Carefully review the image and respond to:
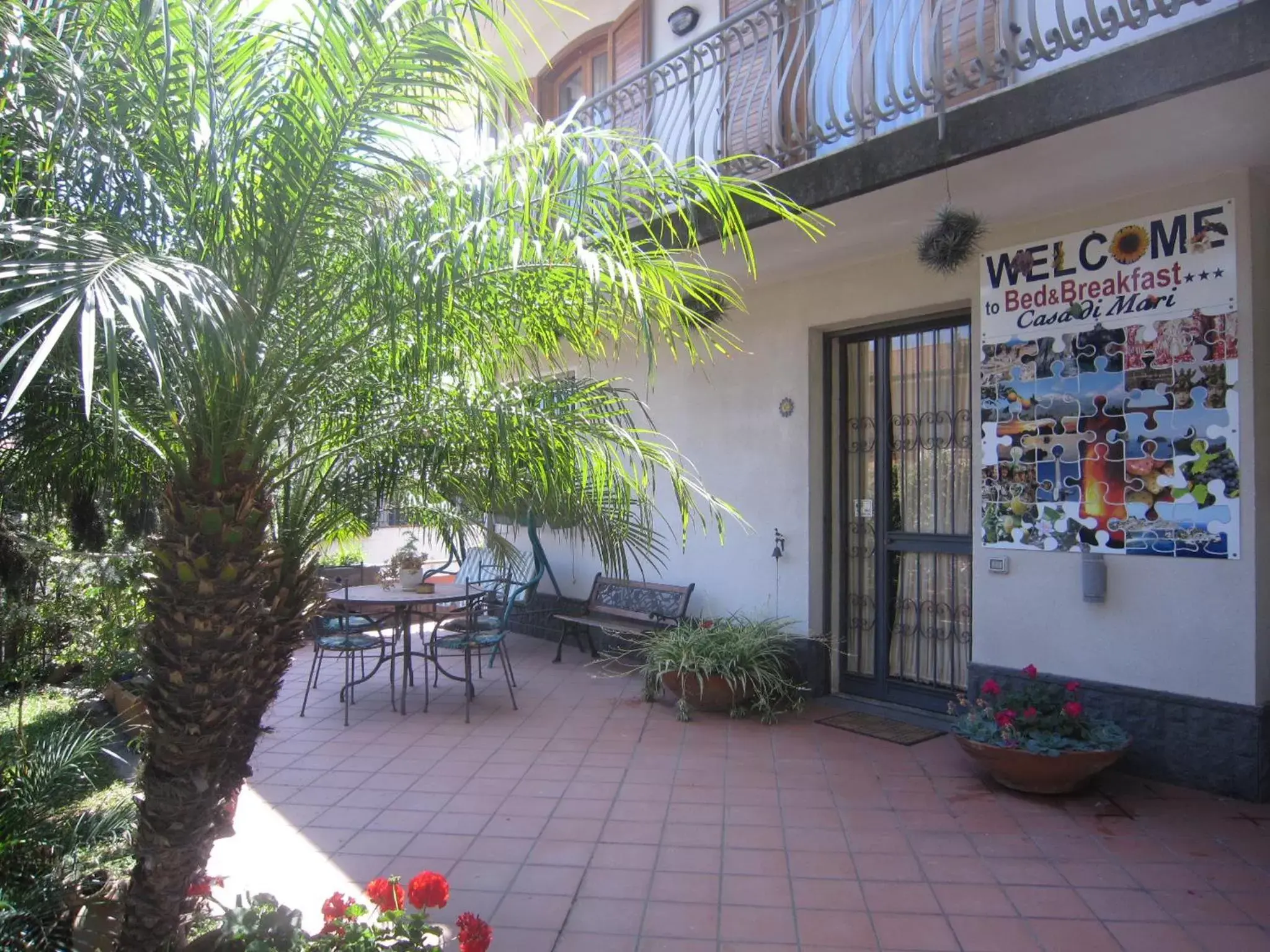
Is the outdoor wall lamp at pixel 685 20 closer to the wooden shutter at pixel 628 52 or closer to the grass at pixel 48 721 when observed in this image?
the wooden shutter at pixel 628 52

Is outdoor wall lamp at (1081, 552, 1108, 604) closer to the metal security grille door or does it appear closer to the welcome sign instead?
the metal security grille door

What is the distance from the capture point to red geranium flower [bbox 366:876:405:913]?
2.79 metres

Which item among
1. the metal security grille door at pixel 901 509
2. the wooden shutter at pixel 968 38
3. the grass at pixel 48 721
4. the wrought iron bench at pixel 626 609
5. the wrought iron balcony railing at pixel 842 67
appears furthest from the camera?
the wrought iron bench at pixel 626 609

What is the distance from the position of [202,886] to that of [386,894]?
0.76 metres

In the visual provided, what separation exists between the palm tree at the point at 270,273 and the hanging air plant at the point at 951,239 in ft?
8.56

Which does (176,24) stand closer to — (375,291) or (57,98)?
(57,98)

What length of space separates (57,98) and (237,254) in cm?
60

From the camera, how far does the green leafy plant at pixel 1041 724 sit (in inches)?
178

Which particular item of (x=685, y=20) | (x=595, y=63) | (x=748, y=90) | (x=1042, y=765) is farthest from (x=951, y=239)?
(x=595, y=63)

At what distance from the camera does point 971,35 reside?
18.3 ft

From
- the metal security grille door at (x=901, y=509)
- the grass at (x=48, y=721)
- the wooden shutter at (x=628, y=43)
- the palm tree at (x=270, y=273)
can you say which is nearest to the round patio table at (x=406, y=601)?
the grass at (x=48, y=721)

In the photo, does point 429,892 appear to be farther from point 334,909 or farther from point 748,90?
point 748,90

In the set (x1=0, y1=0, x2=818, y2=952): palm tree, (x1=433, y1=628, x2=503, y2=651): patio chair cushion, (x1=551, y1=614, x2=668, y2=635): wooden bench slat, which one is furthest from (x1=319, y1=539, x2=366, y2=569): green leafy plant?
(x1=0, y1=0, x2=818, y2=952): palm tree

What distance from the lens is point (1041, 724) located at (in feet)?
15.3
